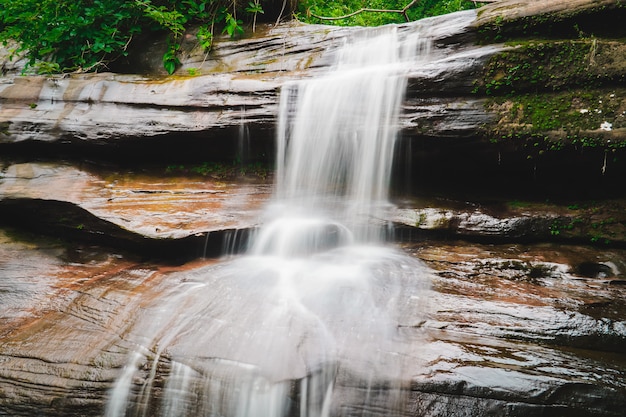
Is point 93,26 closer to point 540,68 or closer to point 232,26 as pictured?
point 232,26

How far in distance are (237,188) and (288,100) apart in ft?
4.77

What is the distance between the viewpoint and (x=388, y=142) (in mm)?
5262

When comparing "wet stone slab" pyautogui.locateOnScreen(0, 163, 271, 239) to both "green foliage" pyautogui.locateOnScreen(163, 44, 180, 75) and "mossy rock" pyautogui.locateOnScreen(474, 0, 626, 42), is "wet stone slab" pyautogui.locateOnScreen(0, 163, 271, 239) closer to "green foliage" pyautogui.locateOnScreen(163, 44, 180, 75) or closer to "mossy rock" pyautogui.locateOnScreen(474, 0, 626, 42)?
"green foliage" pyautogui.locateOnScreen(163, 44, 180, 75)

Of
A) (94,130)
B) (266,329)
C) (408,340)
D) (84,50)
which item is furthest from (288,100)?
(84,50)

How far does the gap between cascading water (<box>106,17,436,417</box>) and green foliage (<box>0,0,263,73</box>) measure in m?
2.78

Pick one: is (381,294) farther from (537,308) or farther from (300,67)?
(300,67)

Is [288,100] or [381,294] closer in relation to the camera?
[381,294]

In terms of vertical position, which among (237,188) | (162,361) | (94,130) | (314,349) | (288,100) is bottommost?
(162,361)

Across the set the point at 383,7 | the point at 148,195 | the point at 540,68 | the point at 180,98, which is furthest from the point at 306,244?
the point at 383,7

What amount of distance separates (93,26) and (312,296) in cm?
675

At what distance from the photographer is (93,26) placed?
751 centimetres

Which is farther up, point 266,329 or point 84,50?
point 84,50

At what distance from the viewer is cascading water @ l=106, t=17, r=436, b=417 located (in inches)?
121

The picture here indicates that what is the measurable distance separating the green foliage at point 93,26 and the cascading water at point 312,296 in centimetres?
278
